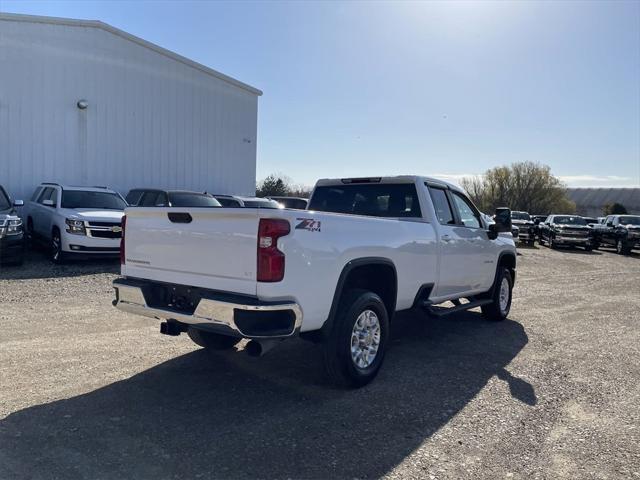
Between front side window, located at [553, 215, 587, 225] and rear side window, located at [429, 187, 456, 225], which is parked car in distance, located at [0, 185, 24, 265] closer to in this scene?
rear side window, located at [429, 187, 456, 225]

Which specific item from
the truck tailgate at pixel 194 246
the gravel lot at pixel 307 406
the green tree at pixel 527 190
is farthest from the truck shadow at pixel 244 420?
the green tree at pixel 527 190

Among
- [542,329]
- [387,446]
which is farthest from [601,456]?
[542,329]

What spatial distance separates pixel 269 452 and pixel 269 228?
62.3 inches

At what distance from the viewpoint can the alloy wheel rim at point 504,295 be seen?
26.7ft

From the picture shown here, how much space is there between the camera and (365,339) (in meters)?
4.93

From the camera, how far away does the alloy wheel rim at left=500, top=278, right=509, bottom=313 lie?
26.7 ft

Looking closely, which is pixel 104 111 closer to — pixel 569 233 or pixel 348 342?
pixel 348 342

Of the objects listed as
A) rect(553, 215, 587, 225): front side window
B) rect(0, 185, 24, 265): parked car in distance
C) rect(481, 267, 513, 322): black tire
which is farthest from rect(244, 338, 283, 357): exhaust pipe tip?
rect(553, 215, 587, 225): front side window

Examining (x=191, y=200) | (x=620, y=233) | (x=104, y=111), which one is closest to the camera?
(x=191, y=200)

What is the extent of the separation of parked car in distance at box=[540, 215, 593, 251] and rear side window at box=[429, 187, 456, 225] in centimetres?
2171

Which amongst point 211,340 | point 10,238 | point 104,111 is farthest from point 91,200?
point 211,340

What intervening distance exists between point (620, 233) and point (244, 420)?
2557 cm

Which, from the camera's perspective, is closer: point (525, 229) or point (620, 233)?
point (620, 233)

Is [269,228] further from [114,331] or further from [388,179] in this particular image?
[114,331]
